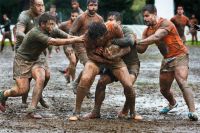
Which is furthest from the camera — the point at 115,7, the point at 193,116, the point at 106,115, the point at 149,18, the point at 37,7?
the point at 115,7

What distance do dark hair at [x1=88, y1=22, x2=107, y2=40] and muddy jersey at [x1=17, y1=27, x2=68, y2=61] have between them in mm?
792

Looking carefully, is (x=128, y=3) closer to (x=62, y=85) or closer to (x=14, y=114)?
(x=62, y=85)

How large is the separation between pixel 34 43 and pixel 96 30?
1286 mm

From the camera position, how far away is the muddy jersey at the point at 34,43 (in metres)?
10.5

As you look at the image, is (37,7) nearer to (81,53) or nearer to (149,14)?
(149,14)

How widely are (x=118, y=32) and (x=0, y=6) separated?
1609 inches

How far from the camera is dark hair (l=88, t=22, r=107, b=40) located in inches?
388

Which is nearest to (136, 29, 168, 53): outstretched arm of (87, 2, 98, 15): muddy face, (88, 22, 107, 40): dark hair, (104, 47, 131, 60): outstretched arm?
(104, 47, 131, 60): outstretched arm

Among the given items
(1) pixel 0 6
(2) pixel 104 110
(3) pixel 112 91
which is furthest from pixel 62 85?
(1) pixel 0 6

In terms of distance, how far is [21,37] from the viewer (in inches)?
458

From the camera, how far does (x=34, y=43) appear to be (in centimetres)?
1073

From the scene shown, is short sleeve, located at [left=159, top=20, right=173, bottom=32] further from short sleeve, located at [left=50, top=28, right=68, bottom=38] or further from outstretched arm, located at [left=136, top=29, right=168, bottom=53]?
short sleeve, located at [left=50, top=28, right=68, bottom=38]

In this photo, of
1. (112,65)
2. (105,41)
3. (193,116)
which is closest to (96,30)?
(105,41)

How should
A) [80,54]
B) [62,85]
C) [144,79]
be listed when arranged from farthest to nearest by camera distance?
[144,79] < [62,85] < [80,54]
